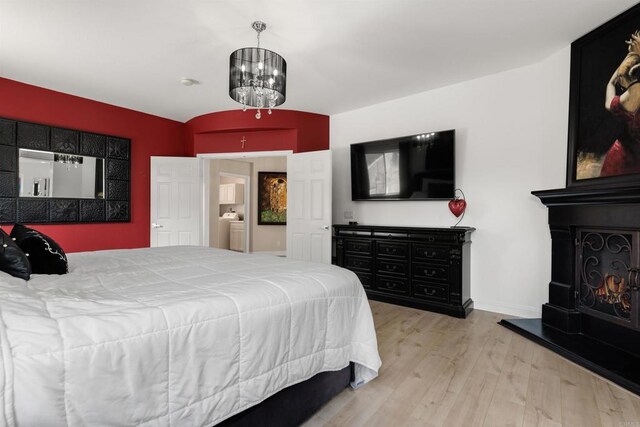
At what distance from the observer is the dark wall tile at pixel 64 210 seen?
3.95 m

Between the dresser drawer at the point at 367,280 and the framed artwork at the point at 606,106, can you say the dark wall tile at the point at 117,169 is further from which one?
the framed artwork at the point at 606,106

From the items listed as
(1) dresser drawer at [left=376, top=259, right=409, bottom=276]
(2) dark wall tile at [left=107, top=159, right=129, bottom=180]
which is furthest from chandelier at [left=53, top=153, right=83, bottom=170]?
(1) dresser drawer at [left=376, top=259, right=409, bottom=276]

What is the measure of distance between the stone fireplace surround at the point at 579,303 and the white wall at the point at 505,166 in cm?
37

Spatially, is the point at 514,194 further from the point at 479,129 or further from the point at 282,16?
the point at 282,16

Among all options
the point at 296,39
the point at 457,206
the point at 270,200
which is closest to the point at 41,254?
the point at 296,39

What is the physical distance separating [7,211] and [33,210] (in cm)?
22

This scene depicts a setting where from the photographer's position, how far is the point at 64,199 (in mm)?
4023

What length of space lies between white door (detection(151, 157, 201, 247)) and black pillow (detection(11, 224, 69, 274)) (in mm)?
3023

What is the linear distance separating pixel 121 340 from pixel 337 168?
13.5ft

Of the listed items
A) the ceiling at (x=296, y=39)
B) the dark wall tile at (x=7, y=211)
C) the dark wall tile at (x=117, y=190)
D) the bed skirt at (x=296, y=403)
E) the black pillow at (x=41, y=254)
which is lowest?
the bed skirt at (x=296, y=403)

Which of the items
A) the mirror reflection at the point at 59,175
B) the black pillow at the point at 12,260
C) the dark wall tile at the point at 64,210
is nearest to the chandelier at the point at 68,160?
the mirror reflection at the point at 59,175

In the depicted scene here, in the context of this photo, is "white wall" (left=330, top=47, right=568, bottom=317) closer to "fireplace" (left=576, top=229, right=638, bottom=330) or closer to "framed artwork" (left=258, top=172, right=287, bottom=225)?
"fireplace" (left=576, top=229, right=638, bottom=330)

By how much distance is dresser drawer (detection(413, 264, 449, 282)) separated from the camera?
135 inches

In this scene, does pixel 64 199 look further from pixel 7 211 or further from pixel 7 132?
pixel 7 132
